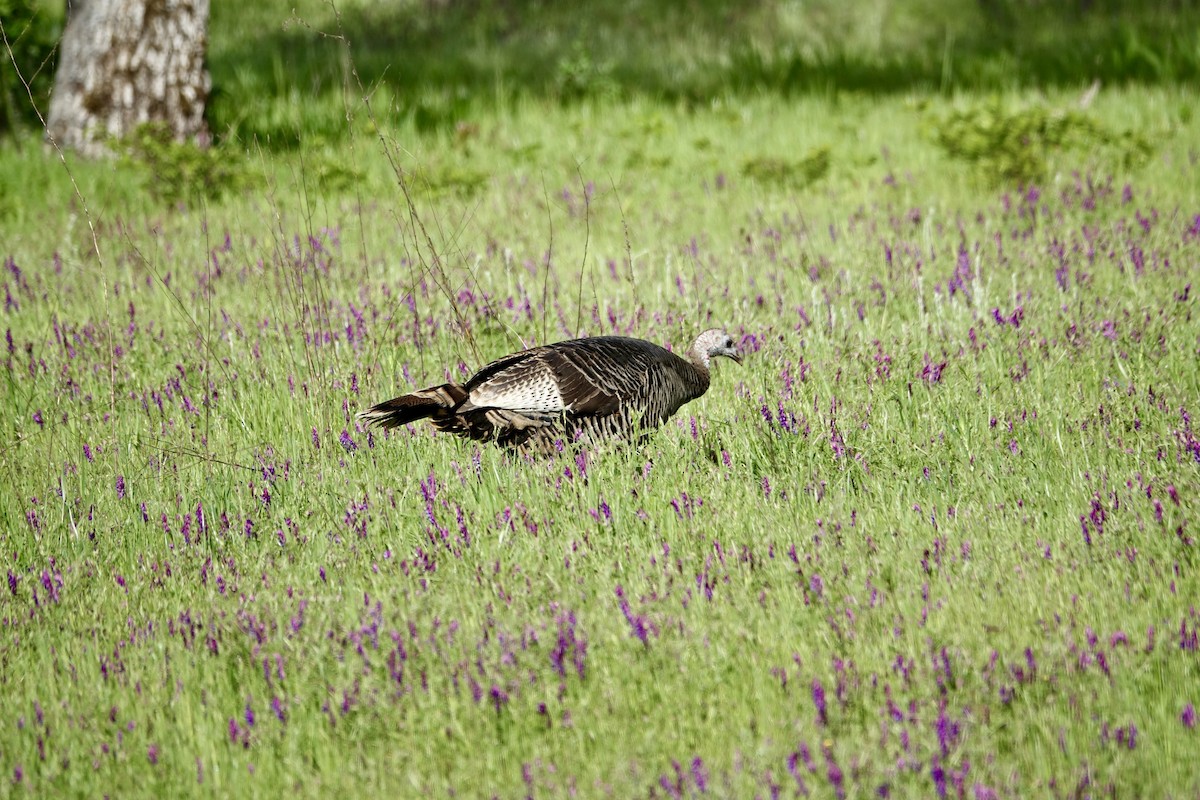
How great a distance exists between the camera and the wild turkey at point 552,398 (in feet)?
15.5

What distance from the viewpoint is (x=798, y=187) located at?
9.18 m

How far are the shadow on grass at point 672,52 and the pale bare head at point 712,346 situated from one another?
434 cm

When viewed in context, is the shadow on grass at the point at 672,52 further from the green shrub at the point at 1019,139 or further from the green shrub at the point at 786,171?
the green shrub at the point at 786,171

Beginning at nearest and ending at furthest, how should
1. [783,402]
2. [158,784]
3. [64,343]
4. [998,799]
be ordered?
[998,799], [158,784], [783,402], [64,343]

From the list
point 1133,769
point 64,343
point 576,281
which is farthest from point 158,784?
point 576,281

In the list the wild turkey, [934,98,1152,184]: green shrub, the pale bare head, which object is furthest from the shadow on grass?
the wild turkey

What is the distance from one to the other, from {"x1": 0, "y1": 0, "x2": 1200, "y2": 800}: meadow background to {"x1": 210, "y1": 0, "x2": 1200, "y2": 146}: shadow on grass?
2.25 metres

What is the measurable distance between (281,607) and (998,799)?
227 cm

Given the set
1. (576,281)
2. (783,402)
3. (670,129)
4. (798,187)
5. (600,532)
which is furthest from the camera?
(670,129)

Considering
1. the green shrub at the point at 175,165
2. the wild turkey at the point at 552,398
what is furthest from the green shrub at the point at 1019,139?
the green shrub at the point at 175,165

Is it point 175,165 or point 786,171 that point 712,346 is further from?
point 175,165

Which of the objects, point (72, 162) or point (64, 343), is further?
point (72, 162)

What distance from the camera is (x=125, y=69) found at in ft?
32.2

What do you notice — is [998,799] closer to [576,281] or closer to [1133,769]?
[1133,769]
